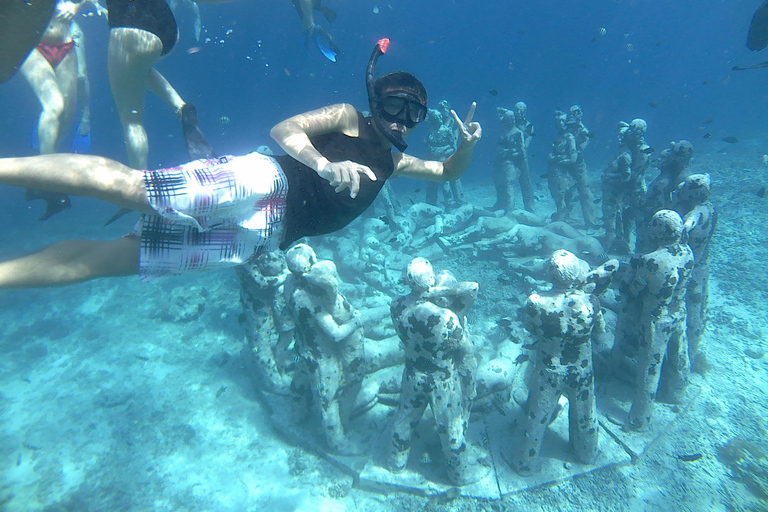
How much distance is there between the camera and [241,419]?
6.27m

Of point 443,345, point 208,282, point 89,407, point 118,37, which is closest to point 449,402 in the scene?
point 443,345

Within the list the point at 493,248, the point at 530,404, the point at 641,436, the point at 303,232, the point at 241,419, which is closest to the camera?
the point at 303,232

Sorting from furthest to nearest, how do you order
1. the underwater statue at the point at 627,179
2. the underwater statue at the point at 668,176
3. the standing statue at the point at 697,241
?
the underwater statue at the point at 627,179 < the underwater statue at the point at 668,176 < the standing statue at the point at 697,241

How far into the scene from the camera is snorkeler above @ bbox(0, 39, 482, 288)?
6.94ft

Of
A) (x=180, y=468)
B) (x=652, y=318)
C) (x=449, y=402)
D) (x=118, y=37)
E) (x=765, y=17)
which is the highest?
(x=765, y=17)

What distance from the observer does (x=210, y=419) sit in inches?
252

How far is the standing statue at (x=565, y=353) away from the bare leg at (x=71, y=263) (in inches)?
156

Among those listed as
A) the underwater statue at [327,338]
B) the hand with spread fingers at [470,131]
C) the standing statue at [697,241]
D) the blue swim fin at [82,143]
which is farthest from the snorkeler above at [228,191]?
the standing statue at [697,241]

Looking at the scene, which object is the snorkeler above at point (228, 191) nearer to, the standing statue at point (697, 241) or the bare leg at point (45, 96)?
the bare leg at point (45, 96)

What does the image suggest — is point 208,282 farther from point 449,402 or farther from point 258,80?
point 258,80

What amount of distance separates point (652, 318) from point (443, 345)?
289 centimetres

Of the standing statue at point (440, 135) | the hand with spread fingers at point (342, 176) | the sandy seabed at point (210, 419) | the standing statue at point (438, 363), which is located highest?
the standing statue at point (440, 135)

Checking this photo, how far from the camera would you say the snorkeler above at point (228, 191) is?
2115mm

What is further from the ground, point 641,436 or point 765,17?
point 765,17
